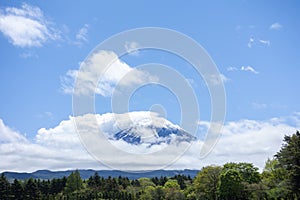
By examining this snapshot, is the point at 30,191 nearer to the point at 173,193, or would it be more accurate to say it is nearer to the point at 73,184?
Answer: the point at 73,184

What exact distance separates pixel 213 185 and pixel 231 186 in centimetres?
1040

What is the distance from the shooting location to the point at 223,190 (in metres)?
70.2

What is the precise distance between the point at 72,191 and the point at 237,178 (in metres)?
48.5

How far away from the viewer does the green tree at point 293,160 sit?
41.0 meters

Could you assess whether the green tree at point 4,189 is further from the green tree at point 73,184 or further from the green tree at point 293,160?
the green tree at point 293,160

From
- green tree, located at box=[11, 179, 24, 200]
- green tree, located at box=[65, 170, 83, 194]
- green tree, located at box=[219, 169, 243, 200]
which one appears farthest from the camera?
green tree, located at box=[65, 170, 83, 194]

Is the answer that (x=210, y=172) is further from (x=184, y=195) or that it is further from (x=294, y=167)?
(x=294, y=167)

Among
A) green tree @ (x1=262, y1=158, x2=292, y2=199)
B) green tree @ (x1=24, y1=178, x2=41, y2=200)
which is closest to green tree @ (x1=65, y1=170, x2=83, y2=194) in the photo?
green tree @ (x1=24, y1=178, x2=41, y2=200)

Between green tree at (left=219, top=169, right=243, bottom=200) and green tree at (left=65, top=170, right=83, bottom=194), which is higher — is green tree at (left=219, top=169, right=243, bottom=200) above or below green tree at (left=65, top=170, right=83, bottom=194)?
below

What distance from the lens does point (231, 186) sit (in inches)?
2741

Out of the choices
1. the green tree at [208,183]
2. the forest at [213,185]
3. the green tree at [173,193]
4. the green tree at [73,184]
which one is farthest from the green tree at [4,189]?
the green tree at [208,183]

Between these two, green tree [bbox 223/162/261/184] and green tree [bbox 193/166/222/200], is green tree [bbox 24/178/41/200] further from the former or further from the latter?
green tree [bbox 223/162/261/184]

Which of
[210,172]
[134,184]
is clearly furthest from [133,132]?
[134,184]

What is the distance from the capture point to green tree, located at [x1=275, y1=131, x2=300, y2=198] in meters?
41.0
